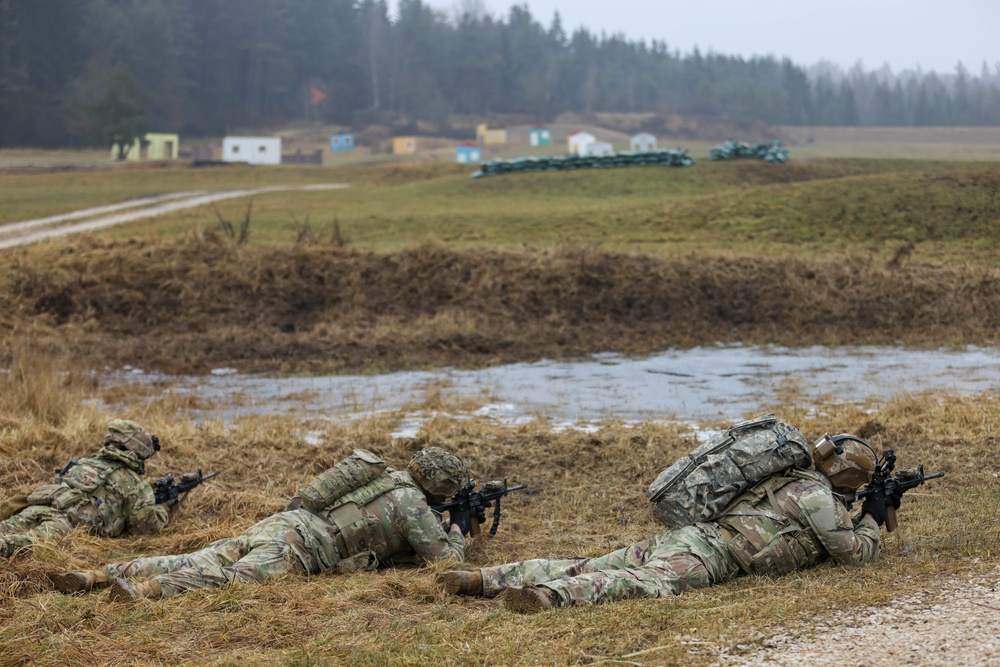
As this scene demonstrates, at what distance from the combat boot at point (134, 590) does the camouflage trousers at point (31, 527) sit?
1.38m

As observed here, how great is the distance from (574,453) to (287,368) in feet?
26.4

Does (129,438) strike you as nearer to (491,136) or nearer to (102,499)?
(102,499)

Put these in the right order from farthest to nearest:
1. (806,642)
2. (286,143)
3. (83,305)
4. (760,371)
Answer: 1. (286,143)
2. (83,305)
3. (760,371)
4. (806,642)

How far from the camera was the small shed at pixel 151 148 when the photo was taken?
69.4 meters

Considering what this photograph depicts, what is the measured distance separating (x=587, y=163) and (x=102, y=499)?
35.2 metres

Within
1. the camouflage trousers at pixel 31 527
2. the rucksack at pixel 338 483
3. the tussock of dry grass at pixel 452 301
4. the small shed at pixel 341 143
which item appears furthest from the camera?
the small shed at pixel 341 143

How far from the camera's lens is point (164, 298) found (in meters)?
20.8

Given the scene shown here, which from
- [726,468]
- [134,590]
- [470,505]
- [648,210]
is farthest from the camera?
[648,210]

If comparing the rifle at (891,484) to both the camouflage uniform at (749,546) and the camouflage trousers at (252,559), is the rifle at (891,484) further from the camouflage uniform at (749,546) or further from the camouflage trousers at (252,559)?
the camouflage trousers at (252,559)

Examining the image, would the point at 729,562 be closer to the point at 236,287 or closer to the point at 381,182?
the point at 236,287

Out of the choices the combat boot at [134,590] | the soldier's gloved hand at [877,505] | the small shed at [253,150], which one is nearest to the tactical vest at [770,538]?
the soldier's gloved hand at [877,505]

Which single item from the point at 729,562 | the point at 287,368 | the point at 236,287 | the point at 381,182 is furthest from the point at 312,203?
the point at 729,562

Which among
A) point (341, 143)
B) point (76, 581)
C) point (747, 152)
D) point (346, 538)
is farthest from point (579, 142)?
point (76, 581)

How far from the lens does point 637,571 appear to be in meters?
6.12
